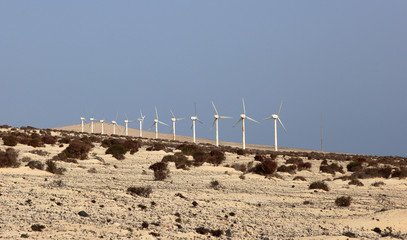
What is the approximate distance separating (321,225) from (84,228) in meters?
7.68

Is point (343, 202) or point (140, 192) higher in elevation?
point (140, 192)

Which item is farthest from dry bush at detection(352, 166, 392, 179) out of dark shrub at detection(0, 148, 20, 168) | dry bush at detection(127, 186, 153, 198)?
dark shrub at detection(0, 148, 20, 168)

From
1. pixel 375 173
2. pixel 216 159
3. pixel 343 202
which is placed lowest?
pixel 375 173

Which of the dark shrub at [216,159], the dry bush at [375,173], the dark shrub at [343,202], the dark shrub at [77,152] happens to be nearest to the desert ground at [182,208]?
the dark shrub at [343,202]

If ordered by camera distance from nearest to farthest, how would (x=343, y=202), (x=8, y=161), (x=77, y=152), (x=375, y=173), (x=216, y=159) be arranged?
(x=343, y=202) → (x=8, y=161) → (x=77, y=152) → (x=375, y=173) → (x=216, y=159)

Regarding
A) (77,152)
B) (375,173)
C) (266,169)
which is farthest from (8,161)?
(375,173)

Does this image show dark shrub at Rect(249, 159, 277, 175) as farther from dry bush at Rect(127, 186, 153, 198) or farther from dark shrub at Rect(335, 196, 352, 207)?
dry bush at Rect(127, 186, 153, 198)

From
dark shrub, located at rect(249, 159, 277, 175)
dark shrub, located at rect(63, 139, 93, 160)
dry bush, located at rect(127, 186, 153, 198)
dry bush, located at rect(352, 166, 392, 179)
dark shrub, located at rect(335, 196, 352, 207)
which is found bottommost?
dry bush, located at rect(352, 166, 392, 179)

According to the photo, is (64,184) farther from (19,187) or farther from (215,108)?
(215,108)

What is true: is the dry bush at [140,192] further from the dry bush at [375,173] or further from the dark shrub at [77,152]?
the dry bush at [375,173]

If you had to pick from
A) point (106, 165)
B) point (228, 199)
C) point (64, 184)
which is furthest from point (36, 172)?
point (228, 199)

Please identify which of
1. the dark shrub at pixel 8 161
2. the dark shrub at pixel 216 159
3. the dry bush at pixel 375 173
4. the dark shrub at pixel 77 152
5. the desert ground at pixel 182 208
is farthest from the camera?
the dark shrub at pixel 216 159

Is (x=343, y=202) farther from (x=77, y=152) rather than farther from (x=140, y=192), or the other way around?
(x=77, y=152)

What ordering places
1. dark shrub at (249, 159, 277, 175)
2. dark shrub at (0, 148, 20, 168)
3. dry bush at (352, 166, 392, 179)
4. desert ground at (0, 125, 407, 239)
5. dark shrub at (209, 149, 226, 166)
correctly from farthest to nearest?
dark shrub at (209, 149, 226, 166), dry bush at (352, 166, 392, 179), dark shrub at (249, 159, 277, 175), dark shrub at (0, 148, 20, 168), desert ground at (0, 125, 407, 239)
